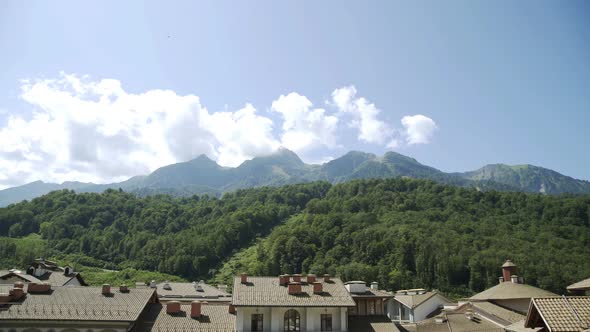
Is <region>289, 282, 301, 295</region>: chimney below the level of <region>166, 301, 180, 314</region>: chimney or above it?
above

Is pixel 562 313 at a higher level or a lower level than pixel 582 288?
higher

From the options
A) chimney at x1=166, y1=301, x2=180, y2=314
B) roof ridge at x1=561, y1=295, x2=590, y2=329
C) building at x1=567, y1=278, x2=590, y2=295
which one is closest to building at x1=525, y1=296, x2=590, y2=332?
roof ridge at x1=561, y1=295, x2=590, y2=329

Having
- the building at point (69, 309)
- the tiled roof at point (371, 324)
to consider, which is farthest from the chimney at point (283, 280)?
the building at point (69, 309)

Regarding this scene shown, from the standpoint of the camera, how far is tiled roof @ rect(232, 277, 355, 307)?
125ft

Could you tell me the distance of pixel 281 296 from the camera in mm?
39281

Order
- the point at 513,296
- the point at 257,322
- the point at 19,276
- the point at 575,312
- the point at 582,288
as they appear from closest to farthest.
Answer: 1. the point at 575,312
2. the point at 582,288
3. the point at 257,322
4. the point at 513,296
5. the point at 19,276

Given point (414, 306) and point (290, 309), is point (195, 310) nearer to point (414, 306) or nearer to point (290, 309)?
point (290, 309)

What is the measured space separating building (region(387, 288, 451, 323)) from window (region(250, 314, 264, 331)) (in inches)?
820

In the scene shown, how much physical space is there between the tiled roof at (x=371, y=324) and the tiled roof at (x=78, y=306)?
61.5 ft

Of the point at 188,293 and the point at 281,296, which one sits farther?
the point at 188,293

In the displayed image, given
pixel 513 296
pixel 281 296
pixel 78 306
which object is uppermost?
pixel 281 296

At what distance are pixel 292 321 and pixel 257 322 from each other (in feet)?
9.62

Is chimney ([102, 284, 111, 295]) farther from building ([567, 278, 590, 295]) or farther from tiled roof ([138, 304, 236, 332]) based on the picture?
building ([567, 278, 590, 295])

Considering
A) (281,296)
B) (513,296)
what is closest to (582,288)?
(513,296)
